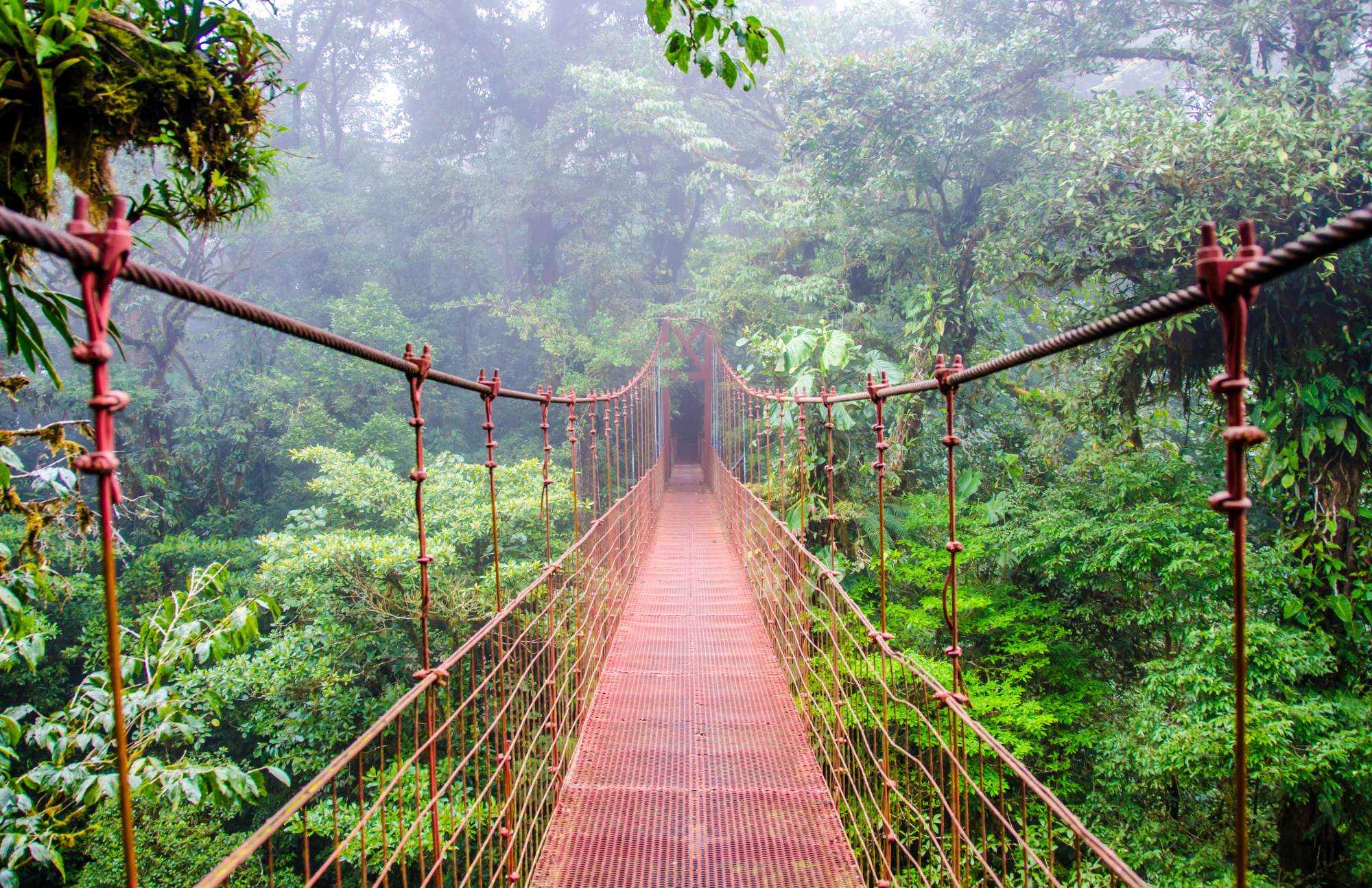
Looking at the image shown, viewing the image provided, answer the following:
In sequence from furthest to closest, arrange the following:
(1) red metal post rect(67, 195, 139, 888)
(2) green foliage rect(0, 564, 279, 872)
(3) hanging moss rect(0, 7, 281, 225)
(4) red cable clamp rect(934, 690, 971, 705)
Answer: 1. (2) green foliage rect(0, 564, 279, 872)
2. (4) red cable clamp rect(934, 690, 971, 705)
3. (3) hanging moss rect(0, 7, 281, 225)
4. (1) red metal post rect(67, 195, 139, 888)

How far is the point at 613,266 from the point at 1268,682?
9.98m

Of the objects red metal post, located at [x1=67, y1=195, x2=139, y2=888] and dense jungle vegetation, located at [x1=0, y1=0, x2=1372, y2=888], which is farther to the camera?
dense jungle vegetation, located at [x1=0, y1=0, x2=1372, y2=888]

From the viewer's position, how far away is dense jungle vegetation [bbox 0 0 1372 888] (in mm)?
1564

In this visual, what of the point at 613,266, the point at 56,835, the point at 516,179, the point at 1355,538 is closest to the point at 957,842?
the point at 56,835

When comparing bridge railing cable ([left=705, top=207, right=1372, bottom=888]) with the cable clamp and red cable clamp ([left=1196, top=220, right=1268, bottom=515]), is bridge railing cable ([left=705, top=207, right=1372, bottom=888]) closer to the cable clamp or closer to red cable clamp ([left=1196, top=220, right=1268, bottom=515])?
red cable clamp ([left=1196, top=220, right=1268, bottom=515])

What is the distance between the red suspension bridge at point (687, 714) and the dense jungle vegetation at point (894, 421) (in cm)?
56

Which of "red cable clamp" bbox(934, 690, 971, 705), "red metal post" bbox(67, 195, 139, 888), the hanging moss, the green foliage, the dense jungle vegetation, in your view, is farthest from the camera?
the green foliage

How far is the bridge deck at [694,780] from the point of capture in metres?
1.82

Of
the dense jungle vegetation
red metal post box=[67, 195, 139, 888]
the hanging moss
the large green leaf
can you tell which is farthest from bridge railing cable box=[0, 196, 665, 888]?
the large green leaf

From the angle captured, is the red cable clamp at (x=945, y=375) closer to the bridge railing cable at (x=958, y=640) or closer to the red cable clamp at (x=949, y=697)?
the bridge railing cable at (x=958, y=640)

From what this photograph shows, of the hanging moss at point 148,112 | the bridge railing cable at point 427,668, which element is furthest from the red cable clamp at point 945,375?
the hanging moss at point 148,112

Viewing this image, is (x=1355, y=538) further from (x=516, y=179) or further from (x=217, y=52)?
(x=516, y=179)

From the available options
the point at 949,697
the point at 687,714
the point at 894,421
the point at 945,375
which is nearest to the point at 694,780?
the point at 687,714

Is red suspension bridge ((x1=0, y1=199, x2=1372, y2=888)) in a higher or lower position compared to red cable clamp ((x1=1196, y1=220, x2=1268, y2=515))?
lower
